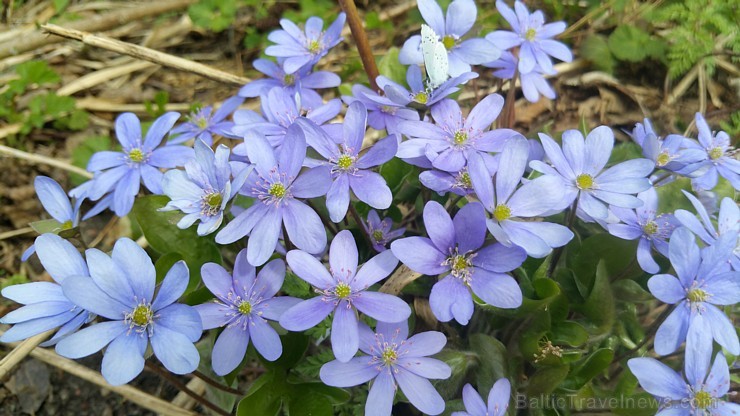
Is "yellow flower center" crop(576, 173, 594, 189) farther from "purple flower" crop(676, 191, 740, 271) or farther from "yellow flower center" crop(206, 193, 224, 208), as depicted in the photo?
"yellow flower center" crop(206, 193, 224, 208)

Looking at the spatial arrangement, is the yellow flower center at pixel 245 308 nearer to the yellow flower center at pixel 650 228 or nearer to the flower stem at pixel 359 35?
the flower stem at pixel 359 35

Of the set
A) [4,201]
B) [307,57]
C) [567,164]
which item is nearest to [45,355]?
[4,201]

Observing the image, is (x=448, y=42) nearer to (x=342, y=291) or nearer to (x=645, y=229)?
(x=645, y=229)

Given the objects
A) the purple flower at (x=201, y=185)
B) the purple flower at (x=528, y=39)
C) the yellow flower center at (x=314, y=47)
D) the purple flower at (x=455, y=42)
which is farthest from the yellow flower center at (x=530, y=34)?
the purple flower at (x=201, y=185)

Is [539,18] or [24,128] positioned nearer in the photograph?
[539,18]

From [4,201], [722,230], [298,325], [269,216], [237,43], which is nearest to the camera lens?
[298,325]

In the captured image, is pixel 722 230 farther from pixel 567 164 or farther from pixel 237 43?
pixel 237 43
